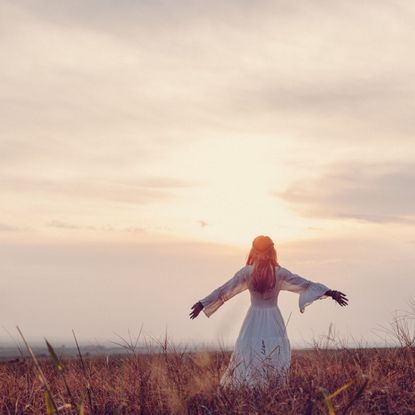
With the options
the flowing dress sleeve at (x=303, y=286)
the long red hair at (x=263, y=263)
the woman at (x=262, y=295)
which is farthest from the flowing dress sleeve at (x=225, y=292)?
the flowing dress sleeve at (x=303, y=286)

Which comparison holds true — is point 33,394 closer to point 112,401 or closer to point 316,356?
point 112,401

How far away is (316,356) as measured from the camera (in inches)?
344

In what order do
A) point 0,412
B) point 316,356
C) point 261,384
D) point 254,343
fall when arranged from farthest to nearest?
point 254,343 < point 316,356 < point 261,384 < point 0,412

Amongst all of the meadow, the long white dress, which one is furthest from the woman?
the meadow

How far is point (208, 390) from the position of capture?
7.04 meters

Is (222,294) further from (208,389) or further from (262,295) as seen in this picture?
(208,389)

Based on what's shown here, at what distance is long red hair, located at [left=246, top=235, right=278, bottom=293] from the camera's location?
1091 cm

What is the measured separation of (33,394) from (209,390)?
1.78 meters

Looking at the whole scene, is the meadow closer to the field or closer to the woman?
the field

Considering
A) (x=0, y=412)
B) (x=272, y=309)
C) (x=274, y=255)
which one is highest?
(x=274, y=255)

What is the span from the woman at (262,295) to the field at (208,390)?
180 centimetres

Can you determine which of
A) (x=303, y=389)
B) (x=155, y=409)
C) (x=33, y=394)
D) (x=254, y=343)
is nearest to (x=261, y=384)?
(x=303, y=389)

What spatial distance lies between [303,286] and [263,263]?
2.33 ft

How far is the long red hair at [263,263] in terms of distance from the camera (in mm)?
10914
